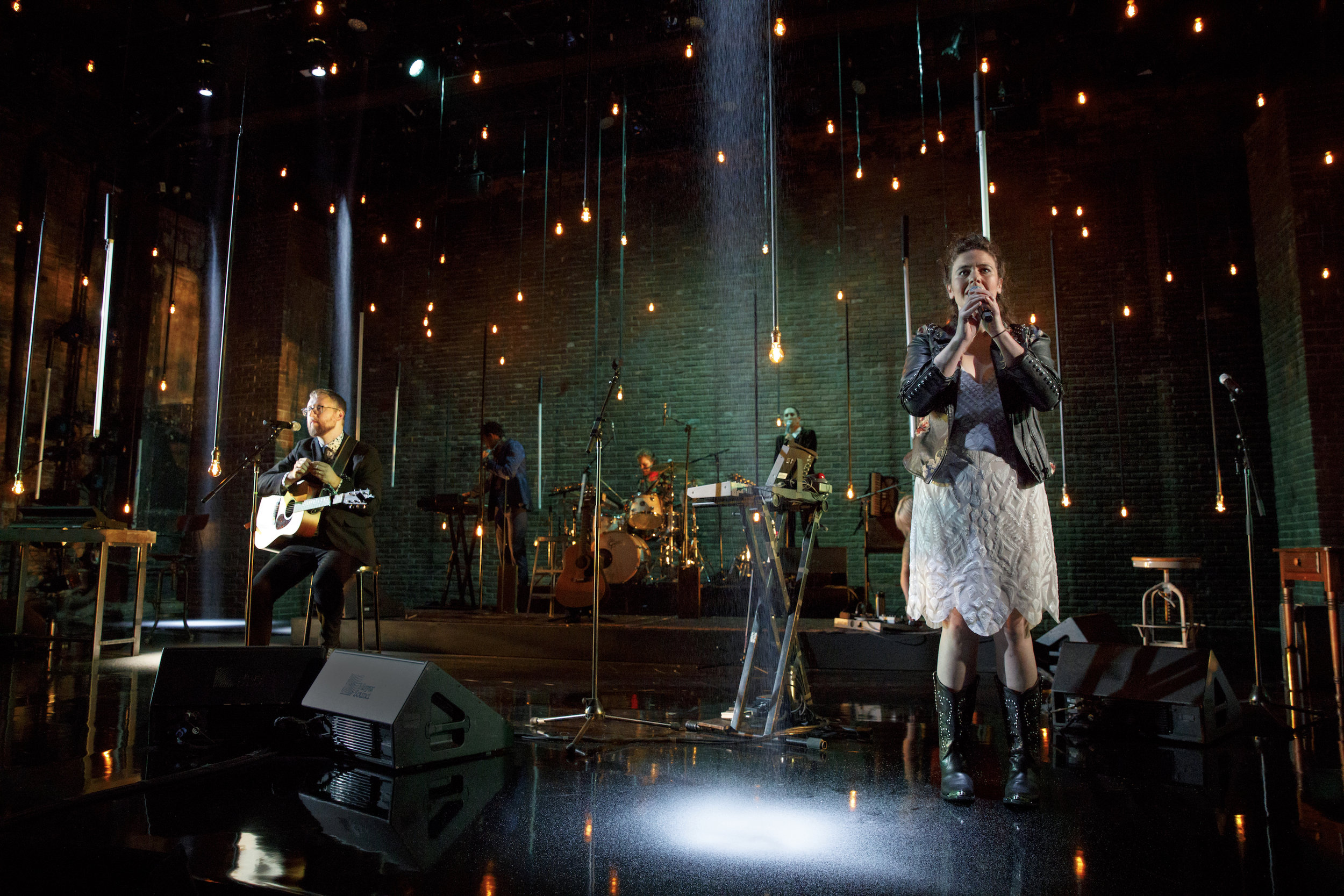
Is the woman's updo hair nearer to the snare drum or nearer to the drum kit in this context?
the drum kit

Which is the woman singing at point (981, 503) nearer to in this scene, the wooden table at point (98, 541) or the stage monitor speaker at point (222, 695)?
the stage monitor speaker at point (222, 695)

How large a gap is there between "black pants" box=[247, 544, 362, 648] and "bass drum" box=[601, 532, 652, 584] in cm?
355

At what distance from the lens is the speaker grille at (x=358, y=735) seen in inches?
107

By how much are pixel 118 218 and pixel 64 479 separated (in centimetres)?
308

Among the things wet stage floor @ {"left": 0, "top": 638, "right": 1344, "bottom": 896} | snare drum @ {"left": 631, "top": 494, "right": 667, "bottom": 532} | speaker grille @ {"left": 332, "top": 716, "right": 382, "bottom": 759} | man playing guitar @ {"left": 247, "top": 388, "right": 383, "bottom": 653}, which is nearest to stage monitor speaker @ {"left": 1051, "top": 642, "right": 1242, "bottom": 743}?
wet stage floor @ {"left": 0, "top": 638, "right": 1344, "bottom": 896}

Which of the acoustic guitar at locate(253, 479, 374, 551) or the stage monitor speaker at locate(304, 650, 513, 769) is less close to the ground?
the acoustic guitar at locate(253, 479, 374, 551)

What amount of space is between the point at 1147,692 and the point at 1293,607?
1909 mm

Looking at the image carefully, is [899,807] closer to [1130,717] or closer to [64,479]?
[1130,717]

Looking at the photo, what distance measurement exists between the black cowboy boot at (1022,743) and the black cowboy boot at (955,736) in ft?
0.33

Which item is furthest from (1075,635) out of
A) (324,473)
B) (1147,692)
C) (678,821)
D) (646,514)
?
(646,514)

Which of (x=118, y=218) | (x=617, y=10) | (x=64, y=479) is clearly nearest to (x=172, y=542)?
(x=64, y=479)

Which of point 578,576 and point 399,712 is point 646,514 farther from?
point 399,712

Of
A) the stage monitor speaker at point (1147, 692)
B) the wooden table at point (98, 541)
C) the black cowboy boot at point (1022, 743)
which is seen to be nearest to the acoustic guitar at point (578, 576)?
the wooden table at point (98, 541)

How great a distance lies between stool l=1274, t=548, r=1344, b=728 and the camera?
393cm
